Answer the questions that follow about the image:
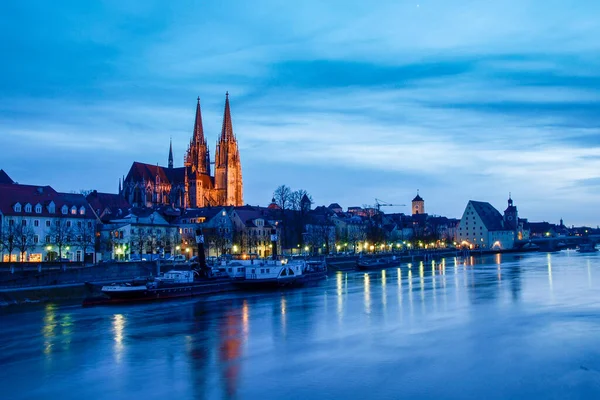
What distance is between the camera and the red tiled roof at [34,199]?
2576 inches

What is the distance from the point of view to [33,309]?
41094mm

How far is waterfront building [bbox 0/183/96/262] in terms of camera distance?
2480 inches

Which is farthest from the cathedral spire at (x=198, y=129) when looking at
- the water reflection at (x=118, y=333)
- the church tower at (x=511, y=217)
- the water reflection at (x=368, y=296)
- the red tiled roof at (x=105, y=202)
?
the water reflection at (x=118, y=333)

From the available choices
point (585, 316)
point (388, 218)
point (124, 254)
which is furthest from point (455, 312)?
point (388, 218)

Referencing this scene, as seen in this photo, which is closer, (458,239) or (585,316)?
(585,316)

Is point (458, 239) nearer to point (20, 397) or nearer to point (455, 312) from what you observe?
point (455, 312)

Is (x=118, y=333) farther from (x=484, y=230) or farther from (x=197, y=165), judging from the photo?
(x=484, y=230)

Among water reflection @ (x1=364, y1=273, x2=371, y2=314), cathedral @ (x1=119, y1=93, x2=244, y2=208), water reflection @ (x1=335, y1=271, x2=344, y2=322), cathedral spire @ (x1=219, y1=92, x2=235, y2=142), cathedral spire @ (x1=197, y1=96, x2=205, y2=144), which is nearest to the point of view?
water reflection @ (x1=335, y1=271, x2=344, y2=322)

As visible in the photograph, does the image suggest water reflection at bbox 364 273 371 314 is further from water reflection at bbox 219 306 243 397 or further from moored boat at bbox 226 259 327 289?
moored boat at bbox 226 259 327 289

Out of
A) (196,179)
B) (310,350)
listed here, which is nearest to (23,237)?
(310,350)

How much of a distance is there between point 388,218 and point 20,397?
166721 millimetres

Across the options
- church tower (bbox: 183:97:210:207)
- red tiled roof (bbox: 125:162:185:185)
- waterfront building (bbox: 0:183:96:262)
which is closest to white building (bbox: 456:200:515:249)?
church tower (bbox: 183:97:210:207)

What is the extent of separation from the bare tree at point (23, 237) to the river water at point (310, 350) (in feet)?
69.8

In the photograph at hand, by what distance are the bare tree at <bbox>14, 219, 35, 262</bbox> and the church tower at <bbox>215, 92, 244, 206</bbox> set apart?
99490 millimetres
